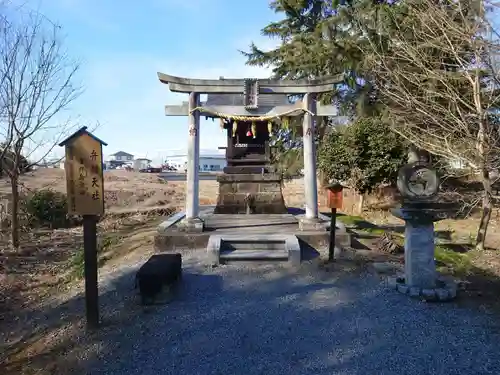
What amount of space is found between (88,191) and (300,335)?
3.07m

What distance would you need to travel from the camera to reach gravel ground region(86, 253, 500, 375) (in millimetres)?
3545

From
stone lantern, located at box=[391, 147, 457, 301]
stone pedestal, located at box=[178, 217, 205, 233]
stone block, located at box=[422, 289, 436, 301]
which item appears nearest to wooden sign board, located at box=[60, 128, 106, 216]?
stone pedestal, located at box=[178, 217, 205, 233]

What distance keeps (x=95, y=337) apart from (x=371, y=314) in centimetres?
339

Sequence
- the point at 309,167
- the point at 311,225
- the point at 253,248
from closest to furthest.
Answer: the point at 253,248 → the point at 311,225 → the point at 309,167

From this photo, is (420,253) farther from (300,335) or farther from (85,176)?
(85,176)

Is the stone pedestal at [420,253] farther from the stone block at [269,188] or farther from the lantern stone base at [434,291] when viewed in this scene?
the stone block at [269,188]

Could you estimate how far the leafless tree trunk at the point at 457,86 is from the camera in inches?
327

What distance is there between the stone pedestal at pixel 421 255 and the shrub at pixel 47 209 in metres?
12.9

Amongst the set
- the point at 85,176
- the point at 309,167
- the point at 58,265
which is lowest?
the point at 58,265

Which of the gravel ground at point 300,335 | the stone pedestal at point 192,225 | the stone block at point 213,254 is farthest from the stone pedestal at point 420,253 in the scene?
the stone pedestal at point 192,225

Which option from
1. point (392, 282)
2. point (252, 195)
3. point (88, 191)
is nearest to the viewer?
point (88, 191)

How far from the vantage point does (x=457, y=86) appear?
1032 cm

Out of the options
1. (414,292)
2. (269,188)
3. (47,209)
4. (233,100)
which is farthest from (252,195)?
(47,209)

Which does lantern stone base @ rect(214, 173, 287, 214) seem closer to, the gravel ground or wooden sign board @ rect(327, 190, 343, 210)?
wooden sign board @ rect(327, 190, 343, 210)
